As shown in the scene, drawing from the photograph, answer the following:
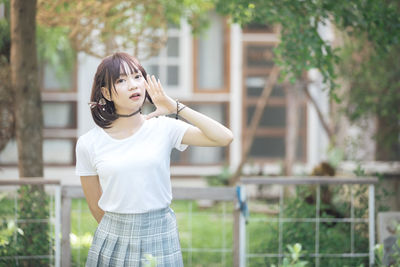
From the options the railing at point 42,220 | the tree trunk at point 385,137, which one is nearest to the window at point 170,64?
the tree trunk at point 385,137

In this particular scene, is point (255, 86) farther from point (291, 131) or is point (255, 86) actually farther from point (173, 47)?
point (291, 131)

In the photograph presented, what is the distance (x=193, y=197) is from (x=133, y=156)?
2.02 meters

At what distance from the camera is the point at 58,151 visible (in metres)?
10.5

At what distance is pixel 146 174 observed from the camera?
218 cm

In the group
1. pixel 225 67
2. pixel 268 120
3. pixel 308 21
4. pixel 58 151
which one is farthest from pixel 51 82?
pixel 308 21

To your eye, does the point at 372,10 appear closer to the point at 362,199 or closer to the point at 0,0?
the point at 362,199

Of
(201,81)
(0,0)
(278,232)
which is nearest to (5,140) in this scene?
(0,0)

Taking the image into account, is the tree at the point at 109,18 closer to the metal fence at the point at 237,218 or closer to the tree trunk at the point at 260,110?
the metal fence at the point at 237,218

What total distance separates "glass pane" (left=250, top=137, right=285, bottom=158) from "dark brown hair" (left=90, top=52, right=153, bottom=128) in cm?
865

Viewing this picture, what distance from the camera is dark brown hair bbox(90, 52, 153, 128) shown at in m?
2.24

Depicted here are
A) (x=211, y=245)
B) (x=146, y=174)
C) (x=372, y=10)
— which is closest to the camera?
(x=146, y=174)

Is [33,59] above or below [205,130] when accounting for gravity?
above

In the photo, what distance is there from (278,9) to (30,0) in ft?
6.38

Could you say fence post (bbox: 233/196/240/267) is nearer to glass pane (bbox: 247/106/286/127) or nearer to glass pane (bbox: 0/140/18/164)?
glass pane (bbox: 247/106/286/127)
